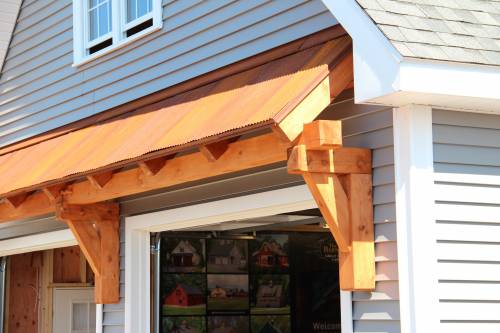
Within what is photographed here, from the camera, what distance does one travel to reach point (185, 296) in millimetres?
12227

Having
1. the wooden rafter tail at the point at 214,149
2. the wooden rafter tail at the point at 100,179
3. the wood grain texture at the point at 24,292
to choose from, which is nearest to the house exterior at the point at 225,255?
the wood grain texture at the point at 24,292

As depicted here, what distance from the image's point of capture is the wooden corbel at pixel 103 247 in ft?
32.3

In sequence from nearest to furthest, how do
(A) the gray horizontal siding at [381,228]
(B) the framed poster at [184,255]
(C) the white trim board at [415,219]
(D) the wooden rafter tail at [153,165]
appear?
1. (C) the white trim board at [415,219]
2. (A) the gray horizontal siding at [381,228]
3. (D) the wooden rafter tail at [153,165]
4. (B) the framed poster at [184,255]

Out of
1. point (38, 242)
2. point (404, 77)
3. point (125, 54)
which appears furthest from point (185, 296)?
point (404, 77)

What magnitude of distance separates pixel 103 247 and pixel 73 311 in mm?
4356

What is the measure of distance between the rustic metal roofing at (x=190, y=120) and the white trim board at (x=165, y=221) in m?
0.87

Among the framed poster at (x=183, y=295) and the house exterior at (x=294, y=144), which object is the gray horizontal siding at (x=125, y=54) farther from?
the framed poster at (x=183, y=295)

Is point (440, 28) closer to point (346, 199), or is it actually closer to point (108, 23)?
point (346, 199)

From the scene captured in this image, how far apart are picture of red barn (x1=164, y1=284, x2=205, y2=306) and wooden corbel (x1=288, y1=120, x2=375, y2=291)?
5.54 m

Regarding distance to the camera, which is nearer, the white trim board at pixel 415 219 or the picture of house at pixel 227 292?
the white trim board at pixel 415 219

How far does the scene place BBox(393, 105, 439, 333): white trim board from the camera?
639cm

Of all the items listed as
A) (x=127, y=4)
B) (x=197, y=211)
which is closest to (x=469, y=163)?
(x=197, y=211)

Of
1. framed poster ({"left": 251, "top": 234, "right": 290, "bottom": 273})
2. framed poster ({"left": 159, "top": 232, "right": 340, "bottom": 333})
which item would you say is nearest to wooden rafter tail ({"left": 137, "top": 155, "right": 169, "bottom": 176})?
framed poster ({"left": 159, "top": 232, "right": 340, "bottom": 333})

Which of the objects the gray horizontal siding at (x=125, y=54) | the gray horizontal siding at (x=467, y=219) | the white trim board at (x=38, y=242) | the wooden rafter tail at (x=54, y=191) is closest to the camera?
the gray horizontal siding at (x=467, y=219)
